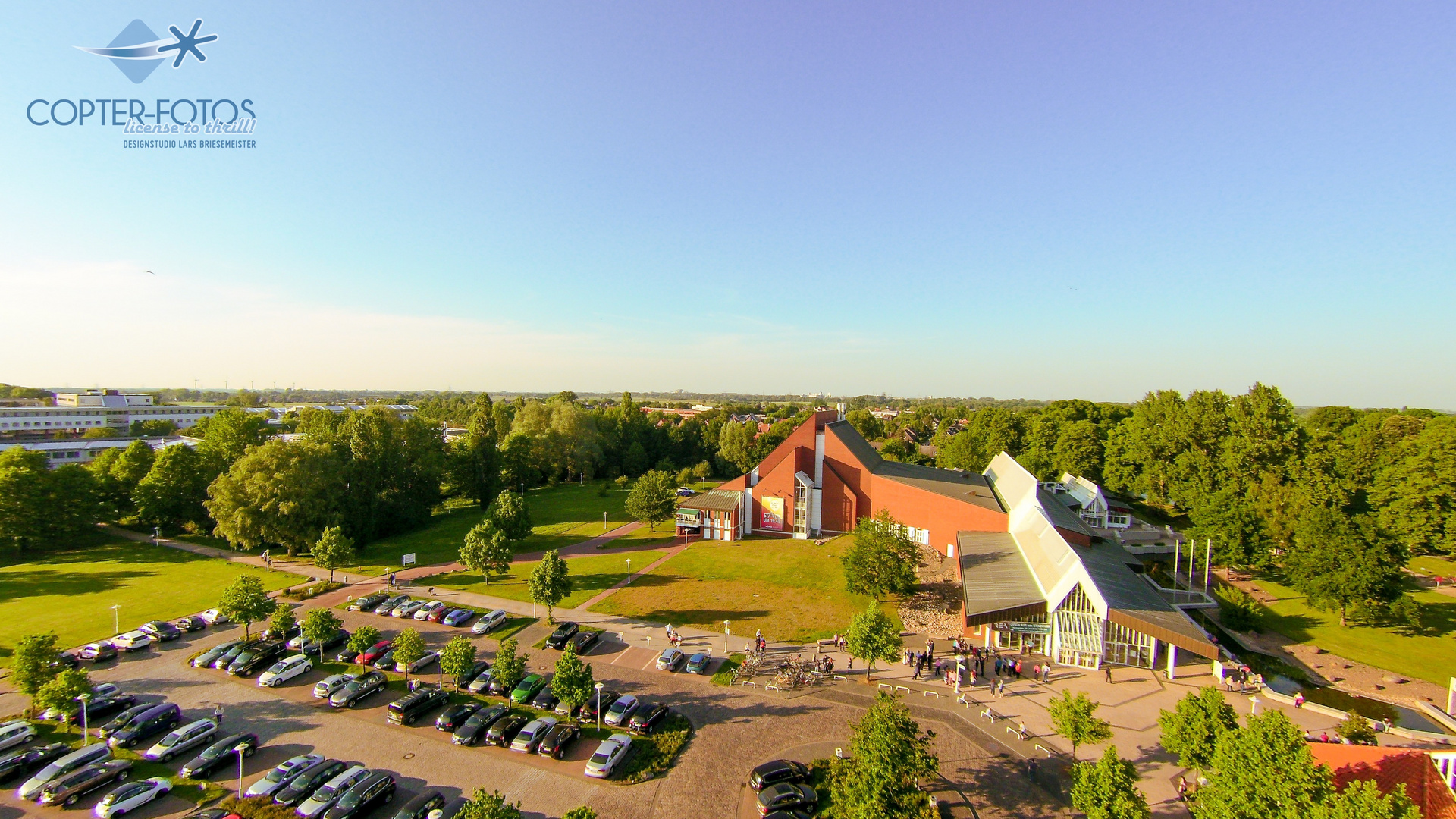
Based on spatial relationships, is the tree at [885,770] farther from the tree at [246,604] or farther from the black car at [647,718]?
the tree at [246,604]

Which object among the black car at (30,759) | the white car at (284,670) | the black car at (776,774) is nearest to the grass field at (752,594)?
the black car at (776,774)

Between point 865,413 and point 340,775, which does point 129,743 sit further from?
point 865,413

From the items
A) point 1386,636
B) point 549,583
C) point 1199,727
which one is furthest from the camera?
point 549,583

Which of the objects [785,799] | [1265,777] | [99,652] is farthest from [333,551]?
[1265,777]

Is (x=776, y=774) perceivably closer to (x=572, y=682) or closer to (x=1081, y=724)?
(x=572, y=682)

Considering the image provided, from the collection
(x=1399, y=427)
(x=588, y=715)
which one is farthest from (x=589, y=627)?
(x=1399, y=427)

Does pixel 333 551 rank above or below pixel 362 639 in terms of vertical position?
above

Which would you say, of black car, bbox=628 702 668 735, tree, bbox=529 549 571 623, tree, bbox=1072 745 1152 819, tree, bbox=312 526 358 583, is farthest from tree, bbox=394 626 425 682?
tree, bbox=1072 745 1152 819
